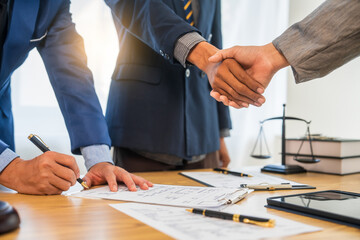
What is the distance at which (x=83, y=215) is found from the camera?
2.28 feet

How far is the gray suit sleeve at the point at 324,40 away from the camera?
3.34ft

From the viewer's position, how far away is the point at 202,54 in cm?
141

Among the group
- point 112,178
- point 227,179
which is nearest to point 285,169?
point 227,179

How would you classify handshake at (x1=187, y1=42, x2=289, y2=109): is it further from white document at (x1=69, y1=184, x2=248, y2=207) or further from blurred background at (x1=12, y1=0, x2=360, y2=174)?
blurred background at (x1=12, y1=0, x2=360, y2=174)

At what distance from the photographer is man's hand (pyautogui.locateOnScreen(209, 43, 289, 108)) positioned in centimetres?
131

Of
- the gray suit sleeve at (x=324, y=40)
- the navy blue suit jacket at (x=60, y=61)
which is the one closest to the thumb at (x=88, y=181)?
the navy blue suit jacket at (x=60, y=61)

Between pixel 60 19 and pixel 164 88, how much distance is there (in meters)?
0.49

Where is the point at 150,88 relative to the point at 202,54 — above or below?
below

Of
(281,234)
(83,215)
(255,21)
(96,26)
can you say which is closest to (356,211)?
(281,234)

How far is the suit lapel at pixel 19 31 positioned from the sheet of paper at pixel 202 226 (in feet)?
2.31

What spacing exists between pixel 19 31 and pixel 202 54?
658mm

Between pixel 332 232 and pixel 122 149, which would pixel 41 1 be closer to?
pixel 122 149

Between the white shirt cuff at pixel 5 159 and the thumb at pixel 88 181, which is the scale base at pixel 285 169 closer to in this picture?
the thumb at pixel 88 181

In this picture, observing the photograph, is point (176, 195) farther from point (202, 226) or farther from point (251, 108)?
point (251, 108)
